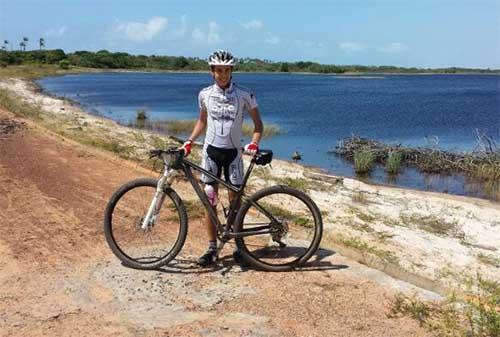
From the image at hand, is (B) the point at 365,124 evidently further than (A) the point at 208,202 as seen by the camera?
Yes

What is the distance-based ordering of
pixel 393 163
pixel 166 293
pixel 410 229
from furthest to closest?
pixel 393 163, pixel 410 229, pixel 166 293

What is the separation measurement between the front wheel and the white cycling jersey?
592 millimetres

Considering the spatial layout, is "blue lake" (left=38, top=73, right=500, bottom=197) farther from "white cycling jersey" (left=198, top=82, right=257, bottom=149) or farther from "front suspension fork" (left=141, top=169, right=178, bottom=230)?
"front suspension fork" (left=141, top=169, right=178, bottom=230)

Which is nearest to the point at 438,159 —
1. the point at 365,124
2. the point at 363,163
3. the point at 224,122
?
the point at 363,163

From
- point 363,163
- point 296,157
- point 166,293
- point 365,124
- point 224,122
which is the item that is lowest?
point 296,157

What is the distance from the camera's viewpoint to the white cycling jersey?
5.11 metres

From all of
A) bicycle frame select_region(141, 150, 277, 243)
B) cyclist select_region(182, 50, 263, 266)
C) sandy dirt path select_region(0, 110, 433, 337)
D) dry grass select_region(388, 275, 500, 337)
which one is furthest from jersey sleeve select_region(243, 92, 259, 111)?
dry grass select_region(388, 275, 500, 337)

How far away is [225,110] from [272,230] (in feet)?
4.11

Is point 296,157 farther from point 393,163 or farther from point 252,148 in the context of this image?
point 252,148

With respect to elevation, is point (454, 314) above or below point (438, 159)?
above

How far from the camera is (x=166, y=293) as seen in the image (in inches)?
190

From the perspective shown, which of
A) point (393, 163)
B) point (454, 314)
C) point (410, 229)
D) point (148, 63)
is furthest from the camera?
point (148, 63)

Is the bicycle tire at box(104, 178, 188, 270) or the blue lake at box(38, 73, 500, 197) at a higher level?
the bicycle tire at box(104, 178, 188, 270)

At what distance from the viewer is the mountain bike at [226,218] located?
5.29 meters
